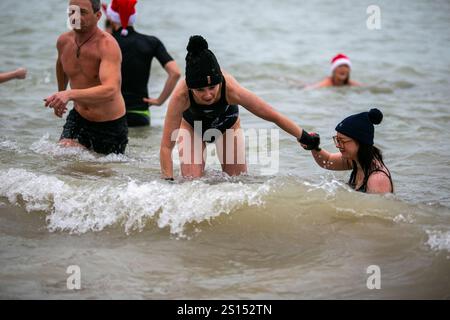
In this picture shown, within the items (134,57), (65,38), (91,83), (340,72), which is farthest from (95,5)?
(340,72)

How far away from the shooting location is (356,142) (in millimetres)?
5750

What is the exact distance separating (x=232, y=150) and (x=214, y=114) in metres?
0.68

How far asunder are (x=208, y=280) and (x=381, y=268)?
1236 mm

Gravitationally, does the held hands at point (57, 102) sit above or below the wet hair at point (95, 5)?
below

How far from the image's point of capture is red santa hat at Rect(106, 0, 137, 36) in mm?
8250

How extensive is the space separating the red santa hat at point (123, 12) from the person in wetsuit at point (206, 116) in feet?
8.21

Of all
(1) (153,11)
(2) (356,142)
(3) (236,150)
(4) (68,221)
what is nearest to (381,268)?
(2) (356,142)

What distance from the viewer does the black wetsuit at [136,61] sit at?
8586mm

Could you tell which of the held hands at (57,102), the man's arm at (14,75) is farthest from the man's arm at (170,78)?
the held hands at (57,102)

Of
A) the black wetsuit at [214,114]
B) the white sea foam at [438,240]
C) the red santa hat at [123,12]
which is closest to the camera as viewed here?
the white sea foam at [438,240]

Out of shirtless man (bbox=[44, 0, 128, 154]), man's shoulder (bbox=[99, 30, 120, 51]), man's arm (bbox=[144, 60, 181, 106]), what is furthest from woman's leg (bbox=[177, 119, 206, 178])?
man's arm (bbox=[144, 60, 181, 106])

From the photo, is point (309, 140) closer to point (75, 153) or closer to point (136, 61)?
point (75, 153)

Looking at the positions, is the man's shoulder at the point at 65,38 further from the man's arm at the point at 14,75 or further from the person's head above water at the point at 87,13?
the man's arm at the point at 14,75
